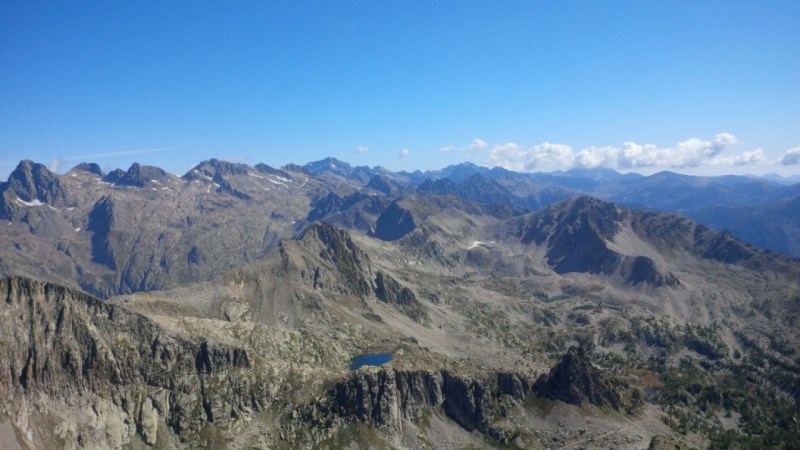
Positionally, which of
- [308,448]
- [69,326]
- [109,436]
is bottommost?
[308,448]

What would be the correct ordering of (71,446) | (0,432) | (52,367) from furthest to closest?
(52,367) → (71,446) → (0,432)

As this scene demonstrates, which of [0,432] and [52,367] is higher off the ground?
[52,367]

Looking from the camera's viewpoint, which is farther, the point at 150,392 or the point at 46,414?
the point at 150,392

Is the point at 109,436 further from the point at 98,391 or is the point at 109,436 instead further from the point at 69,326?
the point at 69,326

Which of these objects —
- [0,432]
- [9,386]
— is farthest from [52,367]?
[0,432]

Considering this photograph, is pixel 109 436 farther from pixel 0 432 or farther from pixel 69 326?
pixel 69 326

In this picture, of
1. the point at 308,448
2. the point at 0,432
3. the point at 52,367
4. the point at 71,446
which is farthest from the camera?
the point at 308,448

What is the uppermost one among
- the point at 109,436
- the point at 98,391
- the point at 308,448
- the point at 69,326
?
the point at 69,326

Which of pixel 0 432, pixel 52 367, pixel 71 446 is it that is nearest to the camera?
pixel 0 432

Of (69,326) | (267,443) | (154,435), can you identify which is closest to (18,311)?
(69,326)
